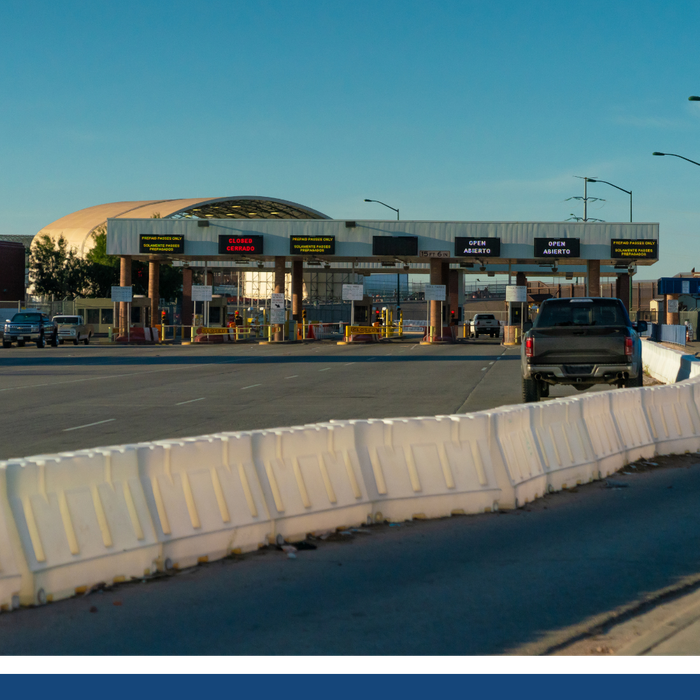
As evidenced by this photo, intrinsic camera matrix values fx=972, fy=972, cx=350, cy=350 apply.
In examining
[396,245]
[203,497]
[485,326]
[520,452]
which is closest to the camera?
[203,497]

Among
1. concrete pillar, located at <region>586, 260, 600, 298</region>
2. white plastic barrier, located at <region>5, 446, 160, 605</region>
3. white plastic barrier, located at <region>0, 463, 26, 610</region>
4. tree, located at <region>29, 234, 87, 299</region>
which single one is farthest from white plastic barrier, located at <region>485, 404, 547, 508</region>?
tree, located at <region>29, 234, 87, 299</region>

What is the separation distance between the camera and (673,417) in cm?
1256

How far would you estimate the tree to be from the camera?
9006cm

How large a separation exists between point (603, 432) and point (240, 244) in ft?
155

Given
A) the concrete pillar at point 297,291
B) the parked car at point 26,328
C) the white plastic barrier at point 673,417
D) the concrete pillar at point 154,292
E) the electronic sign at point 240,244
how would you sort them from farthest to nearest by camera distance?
the concrete pillar at point 297,291 → the concrete pillar at point 154,292 → the electronic sign at point 240,244 → the parked car at point 26,328 → the white plastic barrier at point 673,417

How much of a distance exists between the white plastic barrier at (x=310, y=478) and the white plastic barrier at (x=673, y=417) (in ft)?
17.7

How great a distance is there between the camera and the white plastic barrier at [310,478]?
7.35 metres

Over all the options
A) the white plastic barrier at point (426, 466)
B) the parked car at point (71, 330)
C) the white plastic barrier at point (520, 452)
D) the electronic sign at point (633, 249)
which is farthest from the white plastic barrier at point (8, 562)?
the electronic sign at point (633, 249)

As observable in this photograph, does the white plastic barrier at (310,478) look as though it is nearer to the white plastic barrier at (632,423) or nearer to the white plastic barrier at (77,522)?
the white plastic barrier at (77,522)

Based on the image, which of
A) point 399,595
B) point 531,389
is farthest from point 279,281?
point 399,595

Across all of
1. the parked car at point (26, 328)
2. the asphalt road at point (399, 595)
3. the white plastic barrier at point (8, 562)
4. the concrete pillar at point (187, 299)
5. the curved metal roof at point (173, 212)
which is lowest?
the asphalt road at point (399, 595)

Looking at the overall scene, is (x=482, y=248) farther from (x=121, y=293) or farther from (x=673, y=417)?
(x=673, y=417)

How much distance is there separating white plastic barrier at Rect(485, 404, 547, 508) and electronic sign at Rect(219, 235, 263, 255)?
4811 cm

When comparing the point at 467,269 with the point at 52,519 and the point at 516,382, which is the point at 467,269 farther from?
the point at 52,519
